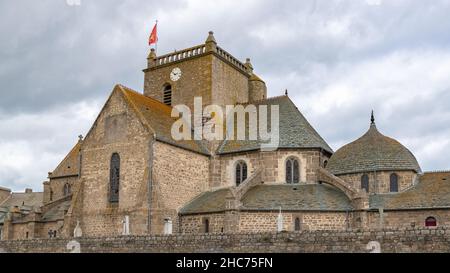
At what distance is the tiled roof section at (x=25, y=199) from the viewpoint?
221ft

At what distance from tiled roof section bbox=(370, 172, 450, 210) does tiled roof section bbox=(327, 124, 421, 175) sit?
4.86 feet

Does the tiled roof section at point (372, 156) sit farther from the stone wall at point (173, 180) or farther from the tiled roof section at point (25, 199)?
the tiled roof section at point (25, 199)

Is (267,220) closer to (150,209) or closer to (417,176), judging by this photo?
(150,209)

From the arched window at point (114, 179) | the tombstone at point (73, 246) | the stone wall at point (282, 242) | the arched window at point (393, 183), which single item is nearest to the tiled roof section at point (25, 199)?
the arched window at point (114, 179)

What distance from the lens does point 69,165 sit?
49438mm

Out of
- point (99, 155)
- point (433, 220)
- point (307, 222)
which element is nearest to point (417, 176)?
point (433, 220)

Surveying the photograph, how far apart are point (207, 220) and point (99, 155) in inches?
336

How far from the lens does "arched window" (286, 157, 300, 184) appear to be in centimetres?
3691

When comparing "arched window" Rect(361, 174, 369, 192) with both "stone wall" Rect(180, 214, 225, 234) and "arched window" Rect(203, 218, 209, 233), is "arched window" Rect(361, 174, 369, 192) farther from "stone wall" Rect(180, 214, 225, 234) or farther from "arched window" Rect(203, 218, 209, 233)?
"arched window" Rect(203, 218, 209, 233)

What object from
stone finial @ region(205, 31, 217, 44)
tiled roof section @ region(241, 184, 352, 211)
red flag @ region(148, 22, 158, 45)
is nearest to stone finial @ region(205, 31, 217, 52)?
stone finial @ region(205, 31, 217, 44)

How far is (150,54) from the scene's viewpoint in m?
45.8

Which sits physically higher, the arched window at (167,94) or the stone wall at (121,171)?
Result: the arched window at (167,94)

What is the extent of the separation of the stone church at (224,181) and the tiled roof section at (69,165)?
7.02 m
